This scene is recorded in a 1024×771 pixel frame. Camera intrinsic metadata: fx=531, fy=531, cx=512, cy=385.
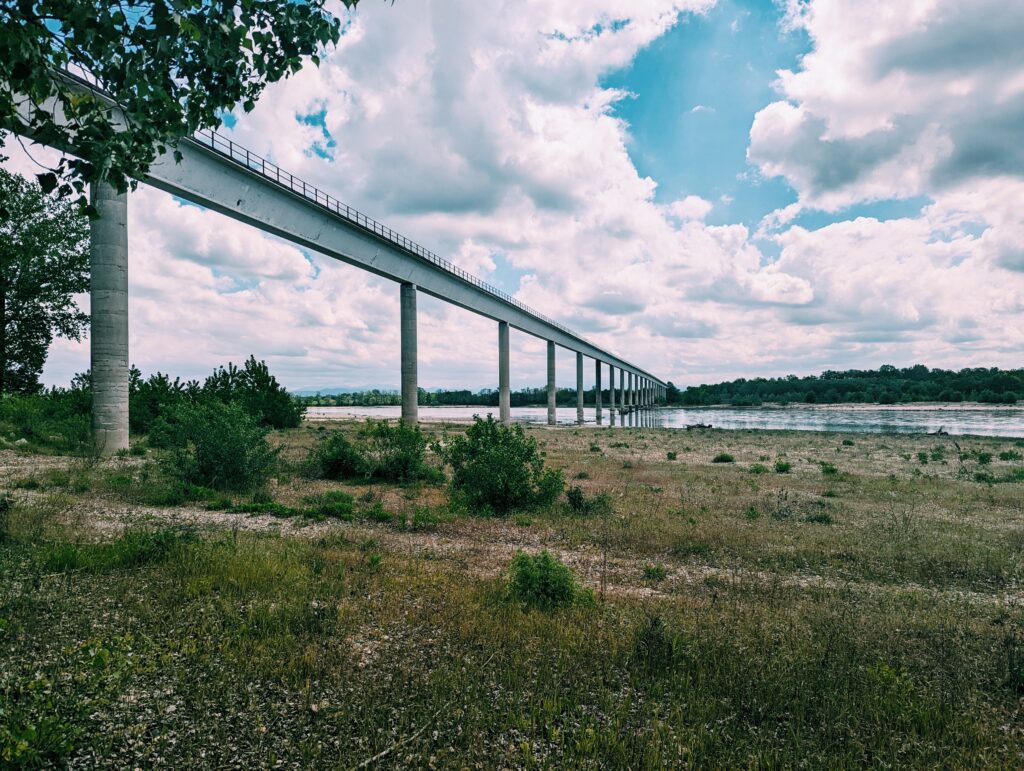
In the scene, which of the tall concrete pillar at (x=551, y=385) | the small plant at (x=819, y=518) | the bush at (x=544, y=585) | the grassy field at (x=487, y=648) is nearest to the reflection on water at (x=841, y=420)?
the tall concrete pillar at (x=551, y=385)

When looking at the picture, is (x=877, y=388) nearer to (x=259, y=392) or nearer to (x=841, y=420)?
(x=841, y=420)

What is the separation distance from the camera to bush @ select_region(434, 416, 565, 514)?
558 inches

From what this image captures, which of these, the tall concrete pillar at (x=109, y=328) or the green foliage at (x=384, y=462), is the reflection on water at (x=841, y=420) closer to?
the tall concrete pillar at (x=109, y=328)

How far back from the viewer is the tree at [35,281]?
31.2 meters

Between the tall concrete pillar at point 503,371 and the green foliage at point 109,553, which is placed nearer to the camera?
the green foliage at point 109,553

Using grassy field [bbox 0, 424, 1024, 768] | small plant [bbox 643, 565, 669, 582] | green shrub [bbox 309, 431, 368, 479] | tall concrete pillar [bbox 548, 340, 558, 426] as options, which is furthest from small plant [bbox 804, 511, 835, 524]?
tall concrete pillar [bbox 548, 340, 558, 426]

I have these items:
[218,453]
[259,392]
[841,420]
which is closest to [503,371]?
[259,392]

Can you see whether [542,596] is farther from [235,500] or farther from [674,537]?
[235,500]

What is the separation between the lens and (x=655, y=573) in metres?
8.73

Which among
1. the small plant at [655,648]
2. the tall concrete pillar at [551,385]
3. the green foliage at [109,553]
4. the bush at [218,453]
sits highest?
the tall concrete pillar at [551,385]

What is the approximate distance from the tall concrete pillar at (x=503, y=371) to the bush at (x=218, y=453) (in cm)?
4245

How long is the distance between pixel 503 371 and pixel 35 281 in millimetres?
39281

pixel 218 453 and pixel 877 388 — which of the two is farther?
pixel 877 388

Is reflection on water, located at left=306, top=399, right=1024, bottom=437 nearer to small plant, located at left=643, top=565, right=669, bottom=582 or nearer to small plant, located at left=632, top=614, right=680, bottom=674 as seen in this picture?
small plant, located at left=643, top=565, right=669, bottom=582
